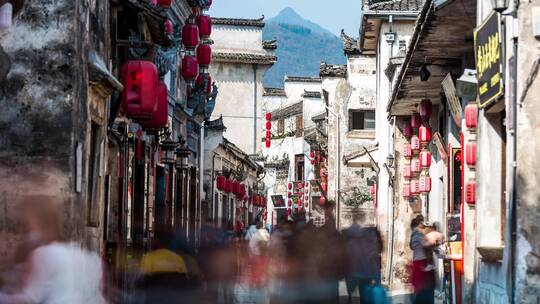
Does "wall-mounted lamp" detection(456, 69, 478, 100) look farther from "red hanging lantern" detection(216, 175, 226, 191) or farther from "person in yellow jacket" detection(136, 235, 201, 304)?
"red hanging lantern" detection(216, 175, 226, 191)

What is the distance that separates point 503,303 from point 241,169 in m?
39.6

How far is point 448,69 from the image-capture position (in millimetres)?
21156

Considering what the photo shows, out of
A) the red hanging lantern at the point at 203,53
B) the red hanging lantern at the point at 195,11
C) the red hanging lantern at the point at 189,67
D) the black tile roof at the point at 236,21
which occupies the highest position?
the black tile roof at the point at 236,21

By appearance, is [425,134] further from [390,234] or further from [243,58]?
[243,58]

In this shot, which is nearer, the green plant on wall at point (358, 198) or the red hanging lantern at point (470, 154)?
the red hanging lantern at point (470, 154)

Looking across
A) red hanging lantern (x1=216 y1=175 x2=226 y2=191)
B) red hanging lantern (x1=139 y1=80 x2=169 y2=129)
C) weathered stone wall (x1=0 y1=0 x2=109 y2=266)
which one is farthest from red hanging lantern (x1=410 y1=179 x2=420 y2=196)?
weathered stone wall (x1=0 y1=0 x2=109 y2=266)

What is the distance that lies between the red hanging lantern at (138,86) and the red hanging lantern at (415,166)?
38.4ft

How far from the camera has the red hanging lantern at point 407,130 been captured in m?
29.3

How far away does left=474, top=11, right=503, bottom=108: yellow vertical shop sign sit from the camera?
13047mm

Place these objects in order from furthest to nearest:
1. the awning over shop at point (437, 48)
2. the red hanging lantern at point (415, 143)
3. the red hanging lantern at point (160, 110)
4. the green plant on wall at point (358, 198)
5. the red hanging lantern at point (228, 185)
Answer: the green plant on wall at point (358, 198), the red hanging lantern at point (228, 185), the red hanging lantern at point (415, 143), the red hanging lantern at point (160, 110), the awning over shop at point (437, 48)

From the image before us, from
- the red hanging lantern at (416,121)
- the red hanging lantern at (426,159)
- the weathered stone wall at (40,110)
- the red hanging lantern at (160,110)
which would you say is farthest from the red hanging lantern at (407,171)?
the weathered stone wall at (40,110)

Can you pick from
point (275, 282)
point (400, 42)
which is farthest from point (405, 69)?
point (400, 42)

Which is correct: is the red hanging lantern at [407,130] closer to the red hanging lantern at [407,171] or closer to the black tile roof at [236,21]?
the red hanging lantern at [407,171]

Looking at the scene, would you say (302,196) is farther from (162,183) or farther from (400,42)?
(162,183)
